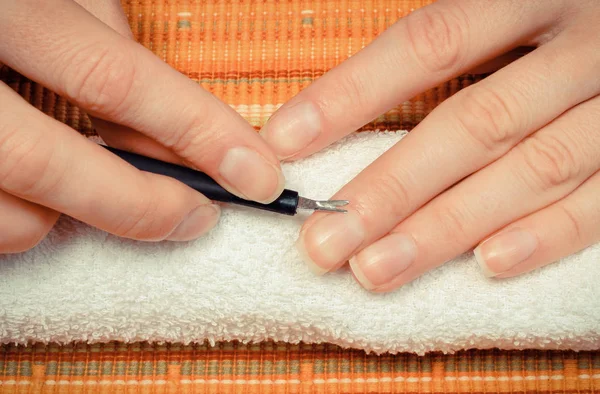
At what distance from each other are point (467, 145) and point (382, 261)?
0.13m

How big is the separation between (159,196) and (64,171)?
0.07 meters

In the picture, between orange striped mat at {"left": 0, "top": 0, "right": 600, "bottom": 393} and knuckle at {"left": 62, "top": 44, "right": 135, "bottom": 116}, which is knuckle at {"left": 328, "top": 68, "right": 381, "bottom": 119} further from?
knuckle at {"left": 62, "top": 44, "right": 135, "bottom": 116}

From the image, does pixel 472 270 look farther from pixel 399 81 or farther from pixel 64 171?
pixel 64 171

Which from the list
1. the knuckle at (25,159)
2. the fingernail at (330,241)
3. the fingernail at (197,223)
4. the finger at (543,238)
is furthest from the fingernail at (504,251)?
the knuckle at (25,159)

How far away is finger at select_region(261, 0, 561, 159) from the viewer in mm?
485

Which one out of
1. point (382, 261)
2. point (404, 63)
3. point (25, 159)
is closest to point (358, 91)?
point (404, 63)

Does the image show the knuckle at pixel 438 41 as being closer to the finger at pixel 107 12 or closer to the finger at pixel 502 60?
the finger at pixel 502 60

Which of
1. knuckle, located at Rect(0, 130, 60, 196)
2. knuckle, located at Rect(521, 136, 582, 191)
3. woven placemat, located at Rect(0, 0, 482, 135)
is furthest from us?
woven placemat, located at Rect(0, 0, 482, 135)

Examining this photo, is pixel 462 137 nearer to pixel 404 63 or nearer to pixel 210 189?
pixel 404 63

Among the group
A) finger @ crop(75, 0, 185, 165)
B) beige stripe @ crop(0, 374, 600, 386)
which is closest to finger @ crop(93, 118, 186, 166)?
finger @ crop(75, 0, 185, 165)

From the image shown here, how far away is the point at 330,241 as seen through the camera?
1.44 ft

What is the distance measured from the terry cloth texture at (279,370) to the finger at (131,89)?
0.67 feet

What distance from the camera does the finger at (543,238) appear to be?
459mm

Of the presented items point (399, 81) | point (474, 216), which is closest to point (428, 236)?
point (474, 216)
